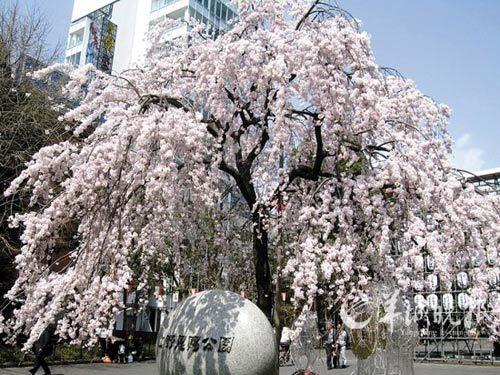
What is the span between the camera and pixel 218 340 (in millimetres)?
8367

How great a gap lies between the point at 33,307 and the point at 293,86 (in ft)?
22.0

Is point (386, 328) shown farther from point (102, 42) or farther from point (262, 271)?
point (102, 42)

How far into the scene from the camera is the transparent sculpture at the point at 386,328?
32.9ft

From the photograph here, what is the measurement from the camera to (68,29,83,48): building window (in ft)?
190

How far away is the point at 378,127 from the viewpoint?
992 cm

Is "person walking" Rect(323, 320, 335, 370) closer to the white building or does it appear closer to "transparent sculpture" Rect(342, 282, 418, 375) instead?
"transparent sculpture" Rect(342, 282, 418, 375)

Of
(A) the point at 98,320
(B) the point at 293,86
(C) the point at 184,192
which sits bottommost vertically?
(A) the point at 98,320

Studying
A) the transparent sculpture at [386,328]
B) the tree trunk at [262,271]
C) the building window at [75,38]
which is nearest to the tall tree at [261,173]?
the tree trunk at [262,271]

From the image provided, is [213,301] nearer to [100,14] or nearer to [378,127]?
[378,127]

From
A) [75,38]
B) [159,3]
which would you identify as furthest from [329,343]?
[75,38]

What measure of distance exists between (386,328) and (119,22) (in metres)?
53.5

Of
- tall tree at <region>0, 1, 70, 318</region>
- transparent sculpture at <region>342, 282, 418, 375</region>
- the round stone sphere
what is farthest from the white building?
the round stone sphere

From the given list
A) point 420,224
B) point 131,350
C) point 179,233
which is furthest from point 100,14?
point 420,224

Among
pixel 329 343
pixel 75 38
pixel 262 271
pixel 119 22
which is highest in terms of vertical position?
pixel 119 22
